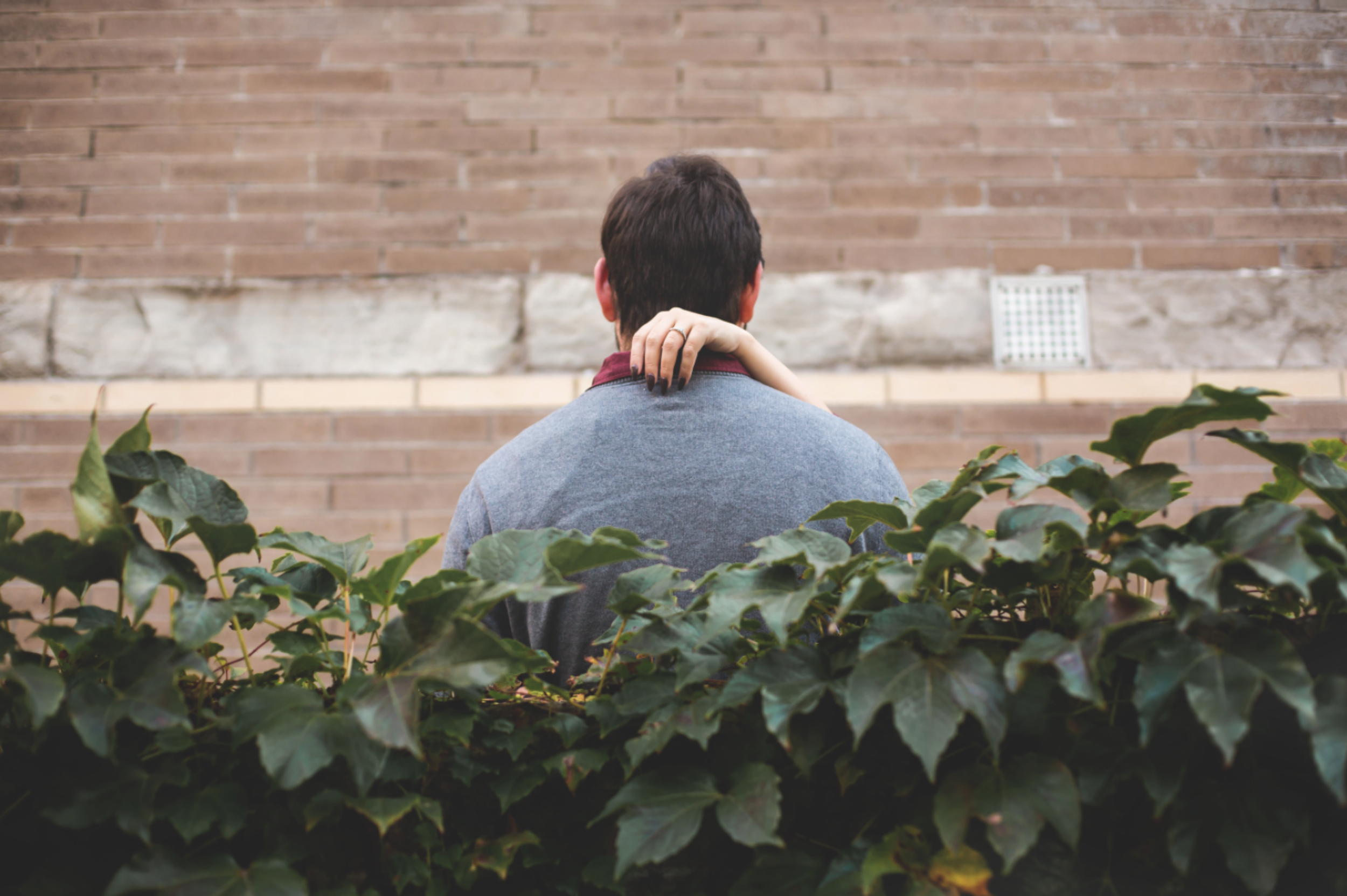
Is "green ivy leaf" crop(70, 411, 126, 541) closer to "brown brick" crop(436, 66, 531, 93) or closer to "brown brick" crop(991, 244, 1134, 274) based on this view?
"brown brick" crop(436, 66, 531, 93)

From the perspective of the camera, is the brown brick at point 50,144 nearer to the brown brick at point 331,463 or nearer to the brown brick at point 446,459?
the brown brick at point 331,463

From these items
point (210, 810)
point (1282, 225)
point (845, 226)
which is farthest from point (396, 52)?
point (1282, 225)

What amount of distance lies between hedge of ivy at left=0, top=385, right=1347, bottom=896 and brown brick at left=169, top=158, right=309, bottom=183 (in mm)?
2587

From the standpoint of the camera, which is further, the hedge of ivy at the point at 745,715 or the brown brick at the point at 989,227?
the brown brick at the point at 989,227

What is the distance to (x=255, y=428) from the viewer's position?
2.91 metres

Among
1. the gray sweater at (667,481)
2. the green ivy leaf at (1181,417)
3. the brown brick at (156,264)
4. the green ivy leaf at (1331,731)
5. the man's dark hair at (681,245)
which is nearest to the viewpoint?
the green ivy leaf at (1331,731)

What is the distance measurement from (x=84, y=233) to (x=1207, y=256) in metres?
3.97

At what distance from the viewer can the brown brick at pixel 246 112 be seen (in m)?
3.07

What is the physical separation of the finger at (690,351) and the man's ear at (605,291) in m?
0.30

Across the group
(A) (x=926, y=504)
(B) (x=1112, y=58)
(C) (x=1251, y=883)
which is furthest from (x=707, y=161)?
(B) (x=1112, y=58)

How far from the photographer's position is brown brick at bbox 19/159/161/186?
3.04 meters

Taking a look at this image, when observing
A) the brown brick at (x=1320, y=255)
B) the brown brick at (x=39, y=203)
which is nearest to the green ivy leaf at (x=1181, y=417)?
the brown brick at (x=1320, y=255)

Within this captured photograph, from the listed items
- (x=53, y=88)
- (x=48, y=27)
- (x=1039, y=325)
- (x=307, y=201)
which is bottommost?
(x=1039, y=325)

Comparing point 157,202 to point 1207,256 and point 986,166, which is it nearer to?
point 986,166
